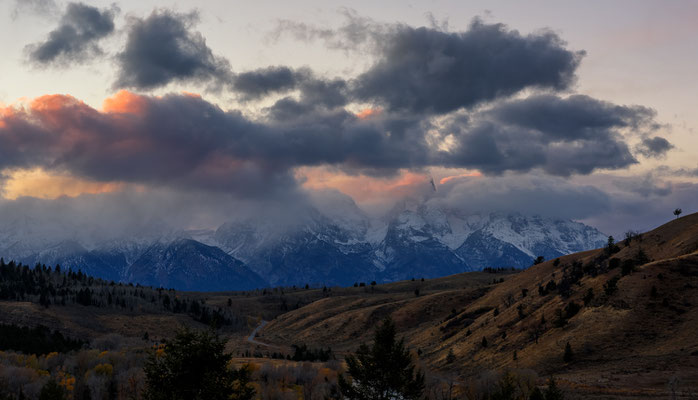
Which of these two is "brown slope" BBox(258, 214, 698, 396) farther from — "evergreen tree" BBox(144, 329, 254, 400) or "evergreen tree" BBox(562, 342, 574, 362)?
"evergreen tree" BBox(144, 329, 254, 400)

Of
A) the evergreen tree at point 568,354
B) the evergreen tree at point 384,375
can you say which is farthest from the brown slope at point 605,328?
the evergreen tree at point 384,375

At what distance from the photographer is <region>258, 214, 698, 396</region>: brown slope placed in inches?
Result: 2680

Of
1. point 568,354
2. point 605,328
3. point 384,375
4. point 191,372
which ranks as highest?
point 191,372

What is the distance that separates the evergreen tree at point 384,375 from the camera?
46.5 meters

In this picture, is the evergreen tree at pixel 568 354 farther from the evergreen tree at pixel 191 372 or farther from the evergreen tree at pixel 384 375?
the evergreen tree at pixel 191 372

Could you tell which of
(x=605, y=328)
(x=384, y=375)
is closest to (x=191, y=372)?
(x=384, y=375)

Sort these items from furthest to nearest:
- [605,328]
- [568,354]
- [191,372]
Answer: [605,328] < [568,354] < [191,372]

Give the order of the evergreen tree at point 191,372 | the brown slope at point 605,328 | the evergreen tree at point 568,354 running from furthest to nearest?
the evergreen tree at point 568,354 → the brown slope at point 605,328 → the evergreen tree at point 191,372

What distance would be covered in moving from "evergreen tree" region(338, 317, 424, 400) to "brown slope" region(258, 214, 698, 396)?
2485 centimetres

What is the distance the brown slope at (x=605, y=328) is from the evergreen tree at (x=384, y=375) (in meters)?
24.8

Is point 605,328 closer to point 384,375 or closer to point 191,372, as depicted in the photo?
point 384,375

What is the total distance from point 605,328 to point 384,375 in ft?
167

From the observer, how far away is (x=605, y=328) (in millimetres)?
83125

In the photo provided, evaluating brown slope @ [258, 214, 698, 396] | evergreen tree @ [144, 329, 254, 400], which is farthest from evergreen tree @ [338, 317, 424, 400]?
brown slope @ [258, 214, 698, 396]
